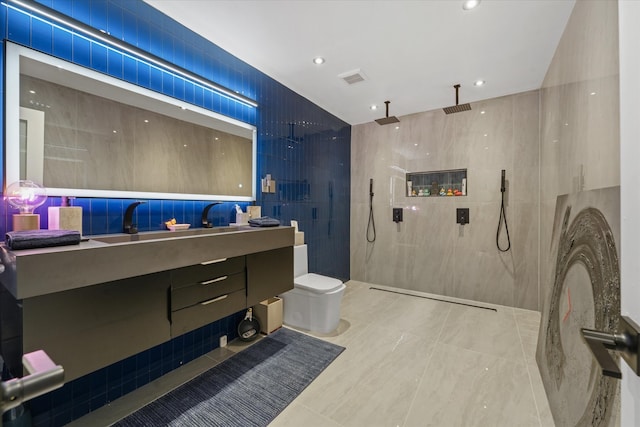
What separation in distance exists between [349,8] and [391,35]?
46cm

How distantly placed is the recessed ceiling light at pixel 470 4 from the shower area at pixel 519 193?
59cm

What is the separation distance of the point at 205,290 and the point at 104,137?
112cm

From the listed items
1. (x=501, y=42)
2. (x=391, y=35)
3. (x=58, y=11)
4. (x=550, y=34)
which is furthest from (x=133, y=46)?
(x=550, y=34)

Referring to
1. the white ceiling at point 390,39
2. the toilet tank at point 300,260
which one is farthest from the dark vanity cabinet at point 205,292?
the white ceiling at point 390,39

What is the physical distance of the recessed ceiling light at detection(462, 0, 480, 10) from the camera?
177 cm

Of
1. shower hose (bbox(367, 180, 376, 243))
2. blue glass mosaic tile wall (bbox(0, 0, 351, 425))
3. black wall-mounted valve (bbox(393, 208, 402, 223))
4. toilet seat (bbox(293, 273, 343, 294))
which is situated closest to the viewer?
blue glass mosaic tile wall (bbox(0, 0, 351, 425))

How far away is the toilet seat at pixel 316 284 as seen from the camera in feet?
8.04

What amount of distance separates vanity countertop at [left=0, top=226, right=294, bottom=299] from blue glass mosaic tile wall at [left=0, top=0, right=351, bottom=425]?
20.9 inches

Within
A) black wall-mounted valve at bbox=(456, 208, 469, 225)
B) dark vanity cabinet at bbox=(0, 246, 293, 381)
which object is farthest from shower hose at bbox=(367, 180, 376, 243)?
dark vanity cabinet at bbox=(0, 246, 293, 381)

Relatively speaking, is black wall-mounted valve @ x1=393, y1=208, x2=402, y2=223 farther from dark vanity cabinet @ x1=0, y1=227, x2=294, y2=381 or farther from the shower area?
dark vanity cabinet @ x1=0, y1=227, x2=294, y2=381

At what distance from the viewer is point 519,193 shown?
312 cm

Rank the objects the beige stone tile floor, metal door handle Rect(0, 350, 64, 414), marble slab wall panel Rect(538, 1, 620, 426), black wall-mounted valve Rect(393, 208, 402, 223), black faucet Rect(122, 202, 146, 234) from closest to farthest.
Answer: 1. metal door handle Rect(0, 350, 64, 414)
2. marble slab wall panel Rect(538, 1, 620, 426)
3. the beige stone tile floor
4. black faucet Rect(122, 202, 146, 234)
5. black wall-mounted valve Rect(393, 208, 402, 223)

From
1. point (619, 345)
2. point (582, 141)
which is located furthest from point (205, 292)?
point (582, 141)

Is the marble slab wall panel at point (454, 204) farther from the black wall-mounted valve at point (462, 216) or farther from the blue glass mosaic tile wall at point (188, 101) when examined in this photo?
the blue glass mosaic tile wall at point (188, 101)
